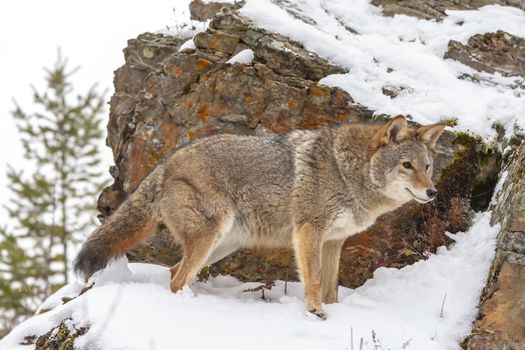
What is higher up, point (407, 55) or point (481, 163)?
point (407, 55)

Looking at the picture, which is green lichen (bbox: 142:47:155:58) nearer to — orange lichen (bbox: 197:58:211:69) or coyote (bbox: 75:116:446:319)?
orange lichen (bbox: 197:58:211:69)

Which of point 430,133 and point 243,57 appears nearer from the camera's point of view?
point 430,133

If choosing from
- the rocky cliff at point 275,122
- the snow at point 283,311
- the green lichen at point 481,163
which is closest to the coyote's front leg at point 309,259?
the snow at point 283,311

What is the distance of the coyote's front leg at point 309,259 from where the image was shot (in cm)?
697

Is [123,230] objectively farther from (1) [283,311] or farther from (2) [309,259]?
(2) [309,259]

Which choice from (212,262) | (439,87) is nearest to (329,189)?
(212,262)

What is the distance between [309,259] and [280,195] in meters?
0.95

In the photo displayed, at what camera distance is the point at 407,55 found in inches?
396

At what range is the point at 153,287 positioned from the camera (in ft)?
23.4

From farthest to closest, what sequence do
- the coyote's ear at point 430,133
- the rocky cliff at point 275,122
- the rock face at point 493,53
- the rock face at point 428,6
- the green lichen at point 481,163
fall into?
the rock face at point 428,6 < the rock face at point 493,53 < the green lichen at point 481,163 < the rocky cliff at point 275,122 < the coyote's ear at point 430,133

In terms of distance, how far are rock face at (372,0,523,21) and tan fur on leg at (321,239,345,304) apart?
228 inches

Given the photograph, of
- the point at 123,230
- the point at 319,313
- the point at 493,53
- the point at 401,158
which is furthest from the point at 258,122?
the point at 493,53

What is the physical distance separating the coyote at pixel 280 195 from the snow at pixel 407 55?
4.68 feet

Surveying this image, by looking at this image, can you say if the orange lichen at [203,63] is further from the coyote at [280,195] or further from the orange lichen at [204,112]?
the coyote at [280,195]
